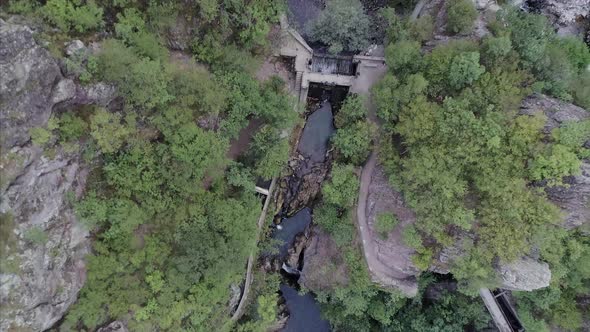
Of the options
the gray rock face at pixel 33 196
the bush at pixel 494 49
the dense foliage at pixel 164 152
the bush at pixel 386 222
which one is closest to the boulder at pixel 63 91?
the gray rock face at pixel 33 196

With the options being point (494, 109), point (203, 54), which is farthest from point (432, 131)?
point (203, 54)

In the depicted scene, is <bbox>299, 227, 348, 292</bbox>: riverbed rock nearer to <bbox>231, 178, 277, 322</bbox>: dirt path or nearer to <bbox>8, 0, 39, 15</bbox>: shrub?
<bbox>231, 178, 277, 322</bbox>: dirt path

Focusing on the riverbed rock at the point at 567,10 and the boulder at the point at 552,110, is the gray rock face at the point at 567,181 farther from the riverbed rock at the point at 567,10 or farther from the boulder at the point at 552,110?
the riverbed rock at the point at 567,10

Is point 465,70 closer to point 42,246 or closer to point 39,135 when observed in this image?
point 39,135

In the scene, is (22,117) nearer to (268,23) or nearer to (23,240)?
(23,240)

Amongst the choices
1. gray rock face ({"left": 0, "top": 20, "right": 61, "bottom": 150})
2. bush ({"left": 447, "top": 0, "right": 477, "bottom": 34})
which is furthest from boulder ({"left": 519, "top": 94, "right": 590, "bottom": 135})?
gray rock face ({"left": 0, "top": 20, "right": 61, "bottom": 150})

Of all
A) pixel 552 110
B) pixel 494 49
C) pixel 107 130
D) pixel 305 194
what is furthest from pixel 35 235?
pixel 552 110
